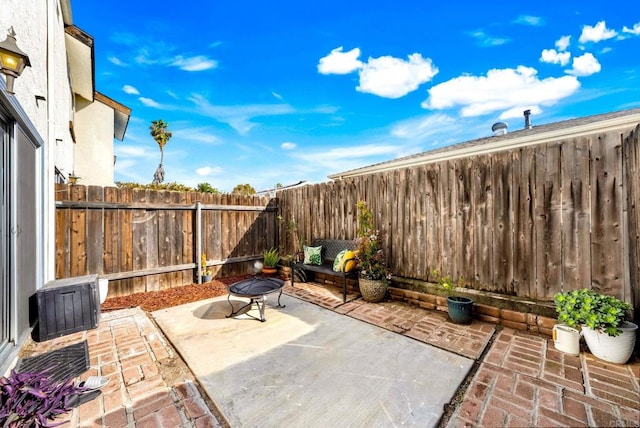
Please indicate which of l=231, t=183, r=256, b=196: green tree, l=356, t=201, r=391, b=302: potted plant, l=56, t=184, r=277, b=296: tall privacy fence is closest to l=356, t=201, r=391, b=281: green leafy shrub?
l=356, t=201, r=391, b=302: potted plant

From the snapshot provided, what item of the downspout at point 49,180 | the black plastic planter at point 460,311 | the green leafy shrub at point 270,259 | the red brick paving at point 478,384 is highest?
the downspout at point 49,180

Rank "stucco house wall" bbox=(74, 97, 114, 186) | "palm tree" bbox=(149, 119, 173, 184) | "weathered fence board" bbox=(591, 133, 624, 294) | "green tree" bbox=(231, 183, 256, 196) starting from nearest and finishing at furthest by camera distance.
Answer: "weathered fence board" bbox=(591, 133, 624, 294), "stucco house wall" bbox=(74, 97, 114, 186), "green tree" bbox=(231, 183, 256, 196), "palm tree" bbox=(149, 119, 173, 184)

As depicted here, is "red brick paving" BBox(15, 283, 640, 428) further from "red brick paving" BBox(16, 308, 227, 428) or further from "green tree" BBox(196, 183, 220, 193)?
"green tree" BBox(196, 183, 220, 193)

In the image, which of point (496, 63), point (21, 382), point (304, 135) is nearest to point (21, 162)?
point (21, 382)

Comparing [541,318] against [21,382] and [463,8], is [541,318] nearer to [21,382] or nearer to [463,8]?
[21,382]

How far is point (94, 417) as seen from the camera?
1688 millimetres

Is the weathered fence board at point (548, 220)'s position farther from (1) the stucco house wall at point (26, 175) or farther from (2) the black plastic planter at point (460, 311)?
(1) the stucco house wall at point (26, 175)

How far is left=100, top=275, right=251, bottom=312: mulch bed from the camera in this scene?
3.99 meters

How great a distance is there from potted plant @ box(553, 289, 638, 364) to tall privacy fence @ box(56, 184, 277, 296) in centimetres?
554

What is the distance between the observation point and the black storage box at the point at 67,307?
2.85 meters

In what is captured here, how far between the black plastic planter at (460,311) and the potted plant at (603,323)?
0.89 metres

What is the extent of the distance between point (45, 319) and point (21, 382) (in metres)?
1.39

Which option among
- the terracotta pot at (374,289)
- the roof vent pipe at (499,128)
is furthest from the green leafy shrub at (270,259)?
the roof vent pipe at (499,128)

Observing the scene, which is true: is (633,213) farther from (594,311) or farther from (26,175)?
(26,175)
